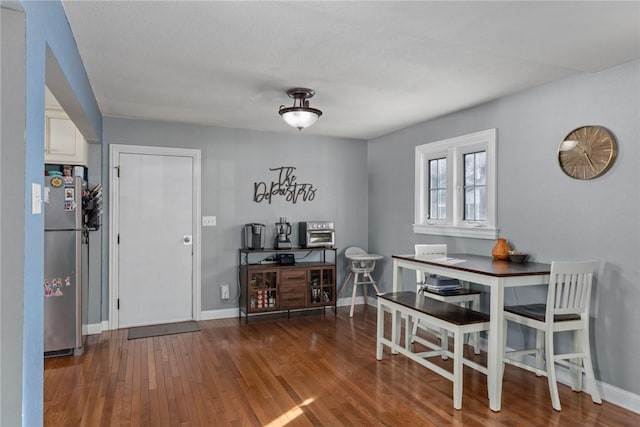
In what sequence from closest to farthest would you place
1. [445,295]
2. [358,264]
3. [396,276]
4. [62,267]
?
[445,295] → [62,267] → [396,276] → [358,264]

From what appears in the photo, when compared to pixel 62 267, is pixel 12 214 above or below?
above

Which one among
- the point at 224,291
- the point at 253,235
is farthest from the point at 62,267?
the point at 253,235

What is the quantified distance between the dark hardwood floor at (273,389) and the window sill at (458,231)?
46.5 inches

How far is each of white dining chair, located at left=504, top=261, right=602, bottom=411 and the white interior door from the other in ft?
11.6

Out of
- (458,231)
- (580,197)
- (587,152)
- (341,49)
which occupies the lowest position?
(458,231)

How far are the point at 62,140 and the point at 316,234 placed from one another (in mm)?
2952

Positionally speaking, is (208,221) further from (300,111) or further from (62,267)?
(300,111)

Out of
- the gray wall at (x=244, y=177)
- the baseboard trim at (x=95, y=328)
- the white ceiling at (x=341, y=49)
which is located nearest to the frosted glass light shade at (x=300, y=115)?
the white ceiling at (x=341, y=49)

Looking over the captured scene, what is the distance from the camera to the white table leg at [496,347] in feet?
8.89

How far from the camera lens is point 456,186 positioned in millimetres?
4246

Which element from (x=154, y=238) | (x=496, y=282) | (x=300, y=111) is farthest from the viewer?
(x=154, y=238)

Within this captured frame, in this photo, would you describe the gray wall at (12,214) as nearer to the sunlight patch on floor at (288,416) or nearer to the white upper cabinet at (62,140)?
the sunlight patch on floor at (288,416)

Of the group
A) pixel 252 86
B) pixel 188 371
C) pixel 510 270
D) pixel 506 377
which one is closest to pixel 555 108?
pixel 510 270

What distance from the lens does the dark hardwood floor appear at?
2.58m
